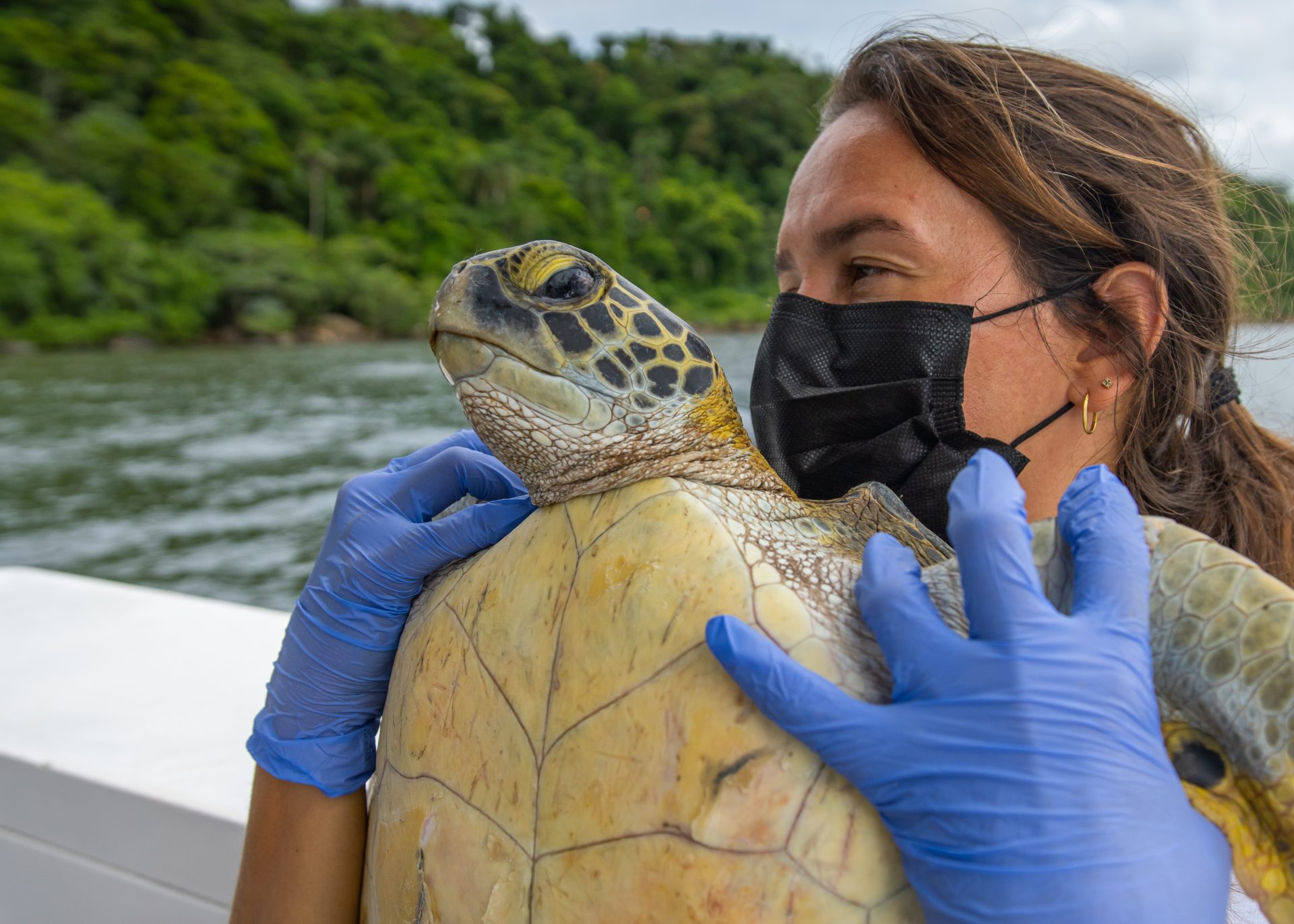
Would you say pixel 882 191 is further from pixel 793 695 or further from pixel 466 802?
pixel 466 802

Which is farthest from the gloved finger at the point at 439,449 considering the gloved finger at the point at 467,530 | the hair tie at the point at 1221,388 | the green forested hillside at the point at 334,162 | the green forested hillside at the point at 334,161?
the green forested hillside at the point at 334,162

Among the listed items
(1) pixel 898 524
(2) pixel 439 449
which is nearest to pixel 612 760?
(1) pixel 898 524

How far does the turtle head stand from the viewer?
0.85 meters

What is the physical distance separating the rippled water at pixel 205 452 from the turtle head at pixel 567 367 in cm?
111

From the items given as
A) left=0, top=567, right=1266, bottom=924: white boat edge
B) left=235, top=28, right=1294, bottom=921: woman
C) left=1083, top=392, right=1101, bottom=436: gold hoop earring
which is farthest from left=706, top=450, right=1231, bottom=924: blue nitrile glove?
left=0, top=567, right=1266, bottom=924: white boat edge

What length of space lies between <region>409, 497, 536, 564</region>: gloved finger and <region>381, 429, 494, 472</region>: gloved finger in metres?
0.17

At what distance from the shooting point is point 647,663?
30.2 inches

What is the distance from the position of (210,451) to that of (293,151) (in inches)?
1354

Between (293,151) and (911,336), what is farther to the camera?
(293,151)

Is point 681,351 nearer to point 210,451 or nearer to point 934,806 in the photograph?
point 934,806

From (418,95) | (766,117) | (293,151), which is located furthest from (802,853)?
(418,95)

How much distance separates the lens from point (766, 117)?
19.0 metres

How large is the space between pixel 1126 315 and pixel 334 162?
4230 centimetres

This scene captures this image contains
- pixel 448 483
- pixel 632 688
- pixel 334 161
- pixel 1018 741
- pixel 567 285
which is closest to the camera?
pixel 1018 741
